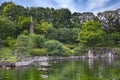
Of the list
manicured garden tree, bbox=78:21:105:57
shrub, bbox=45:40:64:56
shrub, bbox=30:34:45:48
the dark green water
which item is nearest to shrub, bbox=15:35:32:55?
shrub, bbox=45:40:64:56

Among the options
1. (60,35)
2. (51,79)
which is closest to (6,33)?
(60,35)

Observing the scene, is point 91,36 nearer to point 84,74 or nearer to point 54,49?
point 54,49

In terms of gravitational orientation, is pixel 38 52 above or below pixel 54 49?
below

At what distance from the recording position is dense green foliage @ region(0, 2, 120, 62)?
242ft

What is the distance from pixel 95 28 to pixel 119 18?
1626 cm

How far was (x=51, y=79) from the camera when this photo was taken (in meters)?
32.8

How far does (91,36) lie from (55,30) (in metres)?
12.3

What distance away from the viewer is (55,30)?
9281 centimetres

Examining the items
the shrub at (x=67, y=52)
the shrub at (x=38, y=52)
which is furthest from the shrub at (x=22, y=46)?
the shrub at (x=67, y=52)

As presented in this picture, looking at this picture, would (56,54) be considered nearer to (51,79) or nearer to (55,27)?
(55,27)

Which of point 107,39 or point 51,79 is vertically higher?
point 107,39

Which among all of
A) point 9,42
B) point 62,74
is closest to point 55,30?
point 9,42

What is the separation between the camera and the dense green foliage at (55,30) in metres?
73.7

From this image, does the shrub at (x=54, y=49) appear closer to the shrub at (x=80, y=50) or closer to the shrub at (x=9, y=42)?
the shrub at (x=80, y=50)
